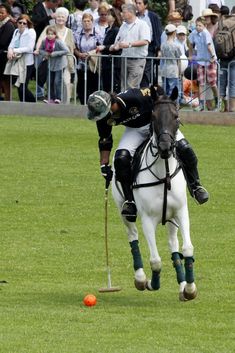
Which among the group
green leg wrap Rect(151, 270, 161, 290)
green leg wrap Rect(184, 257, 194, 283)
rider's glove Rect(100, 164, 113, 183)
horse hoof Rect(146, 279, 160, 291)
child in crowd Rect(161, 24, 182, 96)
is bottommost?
child in crowd Rect(161, 24, 182, 96)

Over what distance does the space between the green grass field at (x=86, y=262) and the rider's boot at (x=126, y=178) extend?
2.86ft

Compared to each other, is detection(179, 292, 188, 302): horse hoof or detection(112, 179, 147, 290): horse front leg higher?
detection(112, 179, 147, 290): horse front leg

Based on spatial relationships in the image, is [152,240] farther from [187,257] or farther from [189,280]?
[189,280]

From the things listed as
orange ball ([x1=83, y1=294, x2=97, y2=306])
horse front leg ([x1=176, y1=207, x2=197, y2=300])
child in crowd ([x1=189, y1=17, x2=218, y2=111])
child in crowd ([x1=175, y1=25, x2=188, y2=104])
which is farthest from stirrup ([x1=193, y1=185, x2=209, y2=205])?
child in crowd ([x1=175, y1=25, x2=188, y2=104])

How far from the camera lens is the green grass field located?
10953 millimetres

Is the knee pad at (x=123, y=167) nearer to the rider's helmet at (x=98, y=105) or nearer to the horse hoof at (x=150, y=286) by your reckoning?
the rider's helmet at (x=98, y=105)

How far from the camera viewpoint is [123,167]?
12766mm

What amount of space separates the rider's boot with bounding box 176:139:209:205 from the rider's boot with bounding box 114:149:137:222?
1.70ft

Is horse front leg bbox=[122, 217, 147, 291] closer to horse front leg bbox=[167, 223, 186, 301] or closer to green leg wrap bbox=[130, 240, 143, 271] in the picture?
green leg wrap bbox=[130, 240, 143, 271]

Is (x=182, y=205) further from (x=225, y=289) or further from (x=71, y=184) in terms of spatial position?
(x=71, y=184)

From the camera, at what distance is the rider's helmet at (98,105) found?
41.1ft

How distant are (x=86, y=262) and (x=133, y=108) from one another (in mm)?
2922

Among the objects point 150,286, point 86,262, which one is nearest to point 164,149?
point 150,286

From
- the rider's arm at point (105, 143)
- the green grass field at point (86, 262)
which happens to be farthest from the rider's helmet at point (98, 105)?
the green grass field at point (86, 262)
